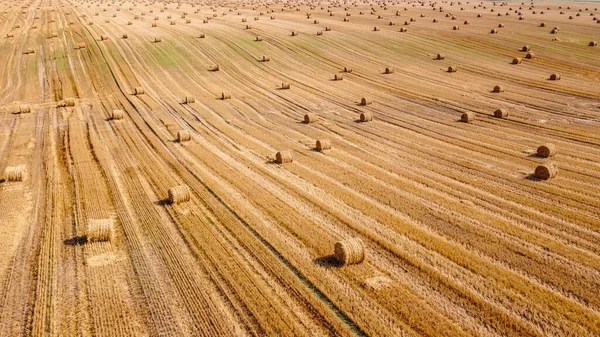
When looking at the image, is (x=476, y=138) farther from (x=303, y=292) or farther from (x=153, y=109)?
(x=153, y=109)

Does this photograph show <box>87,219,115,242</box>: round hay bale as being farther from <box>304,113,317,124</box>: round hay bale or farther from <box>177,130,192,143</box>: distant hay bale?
<box>304,113,317,124</box>: round hay bale

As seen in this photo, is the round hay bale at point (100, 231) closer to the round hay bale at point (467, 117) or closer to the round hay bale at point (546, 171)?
the round hay bale at point (546, 171)

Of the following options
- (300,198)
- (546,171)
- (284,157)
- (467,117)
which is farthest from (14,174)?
(467,117)

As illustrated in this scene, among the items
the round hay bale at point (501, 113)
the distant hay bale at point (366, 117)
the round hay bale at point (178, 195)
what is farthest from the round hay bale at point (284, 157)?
the round hay bale at point (501, 113)

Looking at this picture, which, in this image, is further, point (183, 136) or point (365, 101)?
point (365, 101)

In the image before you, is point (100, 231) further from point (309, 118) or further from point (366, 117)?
point (366, 117)

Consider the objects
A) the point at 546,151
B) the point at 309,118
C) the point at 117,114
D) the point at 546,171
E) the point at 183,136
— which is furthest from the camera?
the point at 117,114

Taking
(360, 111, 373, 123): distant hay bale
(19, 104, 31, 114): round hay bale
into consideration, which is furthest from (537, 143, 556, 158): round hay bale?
(19, 104, 31, 114): round hay bale
